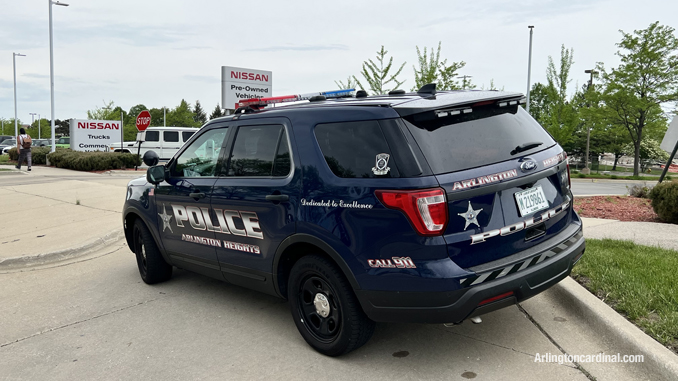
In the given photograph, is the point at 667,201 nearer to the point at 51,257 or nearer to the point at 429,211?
the point at 429,211

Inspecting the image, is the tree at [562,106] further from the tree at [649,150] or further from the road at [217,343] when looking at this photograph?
the road at [217,343]

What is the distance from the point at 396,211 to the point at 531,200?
3.21ft

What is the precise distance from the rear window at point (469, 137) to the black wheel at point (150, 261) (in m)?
3.48

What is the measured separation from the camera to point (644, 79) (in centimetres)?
2775

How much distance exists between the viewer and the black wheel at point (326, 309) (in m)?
3.42

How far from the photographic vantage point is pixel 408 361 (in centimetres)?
355

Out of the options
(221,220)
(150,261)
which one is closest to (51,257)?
(150,261)

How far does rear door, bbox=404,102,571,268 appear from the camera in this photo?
3082mm

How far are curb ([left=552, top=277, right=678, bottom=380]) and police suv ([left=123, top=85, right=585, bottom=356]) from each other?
55cm

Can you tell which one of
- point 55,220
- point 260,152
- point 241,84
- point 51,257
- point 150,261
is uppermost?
point 241,84

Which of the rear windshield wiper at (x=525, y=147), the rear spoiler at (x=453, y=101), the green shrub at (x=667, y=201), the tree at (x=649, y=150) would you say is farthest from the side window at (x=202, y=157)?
the tree at (x=649, y=150)

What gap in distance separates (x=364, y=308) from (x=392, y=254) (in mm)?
443

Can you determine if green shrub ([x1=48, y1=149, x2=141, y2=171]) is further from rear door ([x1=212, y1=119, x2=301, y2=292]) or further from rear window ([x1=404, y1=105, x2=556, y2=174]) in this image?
rear window ([x1=404, y1=105, x2=556, y2=174])

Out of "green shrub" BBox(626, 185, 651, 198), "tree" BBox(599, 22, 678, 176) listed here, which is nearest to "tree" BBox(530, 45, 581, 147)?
"tree" BBox(599, 22, 678, 176)
